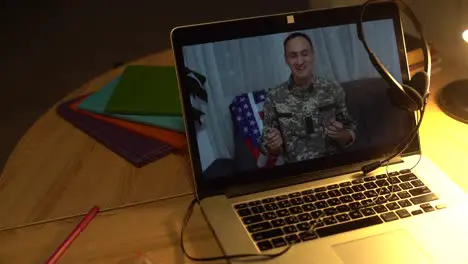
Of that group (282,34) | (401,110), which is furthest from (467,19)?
(282,34)

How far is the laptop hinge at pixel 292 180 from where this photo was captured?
0.85 meters

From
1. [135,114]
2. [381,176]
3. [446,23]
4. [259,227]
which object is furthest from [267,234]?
[446,23]

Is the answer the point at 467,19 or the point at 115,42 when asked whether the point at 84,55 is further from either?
the point at 467,19

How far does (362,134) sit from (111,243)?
406mm

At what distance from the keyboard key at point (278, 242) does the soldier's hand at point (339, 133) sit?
0.21 metres

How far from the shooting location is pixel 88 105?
1.15m

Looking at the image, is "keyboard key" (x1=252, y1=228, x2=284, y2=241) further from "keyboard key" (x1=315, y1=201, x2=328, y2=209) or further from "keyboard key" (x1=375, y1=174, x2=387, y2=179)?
"keyboard key" (x1=375, y1=174, x2=387, y2=179)

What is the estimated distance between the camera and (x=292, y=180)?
866mm

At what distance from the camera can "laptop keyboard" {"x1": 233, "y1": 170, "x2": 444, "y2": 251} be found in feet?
2.47

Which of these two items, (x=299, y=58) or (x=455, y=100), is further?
(x=455, y=100)

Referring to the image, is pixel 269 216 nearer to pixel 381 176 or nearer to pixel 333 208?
pixel 333 208

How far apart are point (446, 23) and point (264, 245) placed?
0.82 meters

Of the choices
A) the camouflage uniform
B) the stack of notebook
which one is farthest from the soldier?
the stack of notebook

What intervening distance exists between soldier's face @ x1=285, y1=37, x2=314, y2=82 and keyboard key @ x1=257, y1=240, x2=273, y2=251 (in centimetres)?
27
